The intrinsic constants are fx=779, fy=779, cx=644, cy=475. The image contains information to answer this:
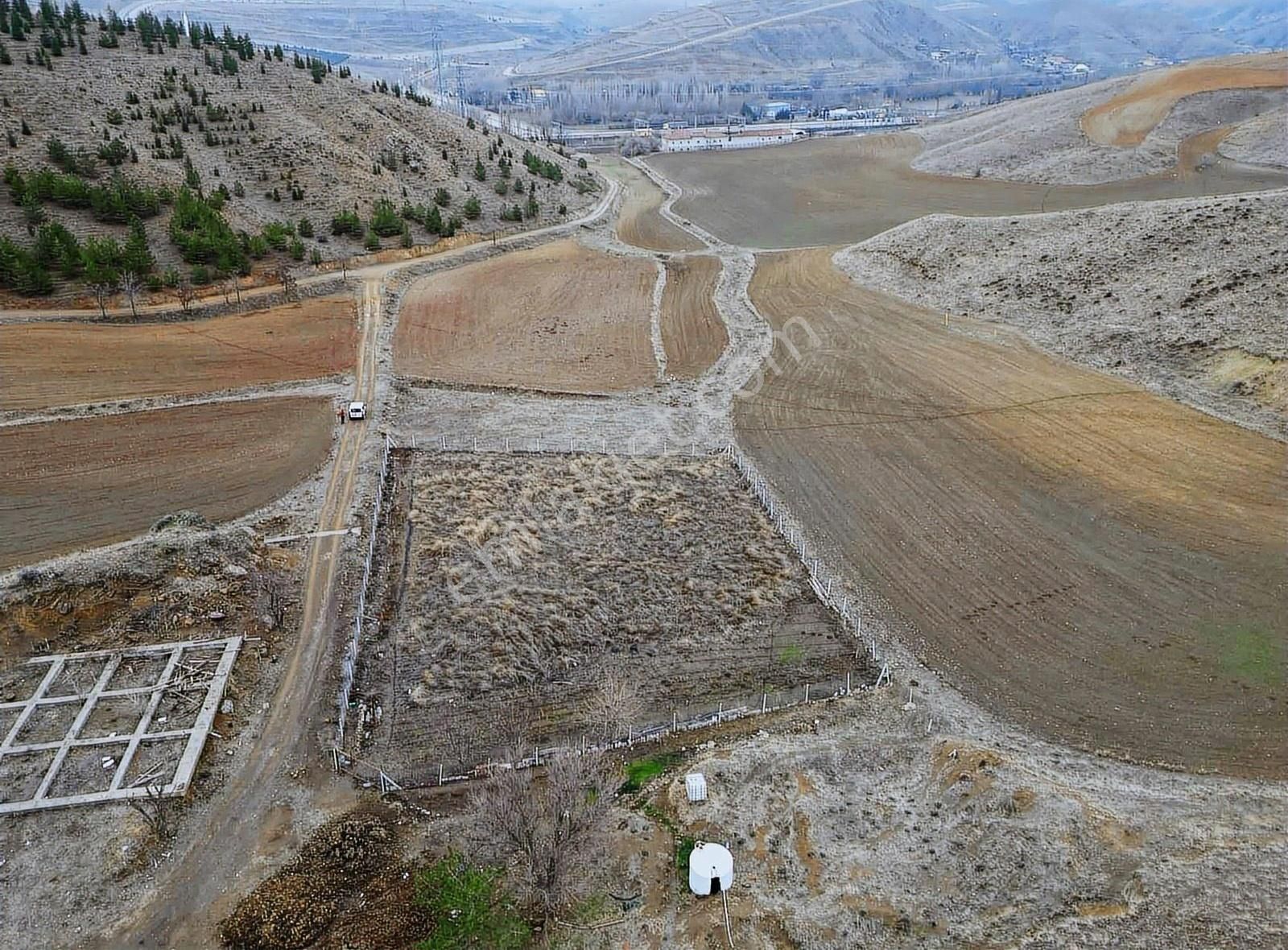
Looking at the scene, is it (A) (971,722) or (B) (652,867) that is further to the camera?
(A) (971,722)

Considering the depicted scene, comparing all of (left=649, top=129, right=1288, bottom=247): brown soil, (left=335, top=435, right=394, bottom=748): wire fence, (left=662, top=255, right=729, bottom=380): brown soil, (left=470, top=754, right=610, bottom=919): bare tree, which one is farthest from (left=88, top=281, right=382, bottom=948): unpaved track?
(left=649, top=129, right=1288, bottom=247): brown soil

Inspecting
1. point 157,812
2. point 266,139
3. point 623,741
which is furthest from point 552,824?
point 266,139

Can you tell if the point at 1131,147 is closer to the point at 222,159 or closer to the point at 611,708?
the point at 611,708

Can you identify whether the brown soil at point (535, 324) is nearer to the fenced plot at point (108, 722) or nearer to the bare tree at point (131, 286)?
the bare tree at point (131, 286)

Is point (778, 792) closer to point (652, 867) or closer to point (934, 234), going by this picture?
point (652, 867)

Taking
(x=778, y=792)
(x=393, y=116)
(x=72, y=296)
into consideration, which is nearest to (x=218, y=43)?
(x=393, y=116)

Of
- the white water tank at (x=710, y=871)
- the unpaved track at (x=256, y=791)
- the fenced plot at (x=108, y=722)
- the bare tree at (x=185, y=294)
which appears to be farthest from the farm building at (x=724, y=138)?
the white water tank at (x=710, y=871)

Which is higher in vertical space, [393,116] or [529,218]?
[393,116]
